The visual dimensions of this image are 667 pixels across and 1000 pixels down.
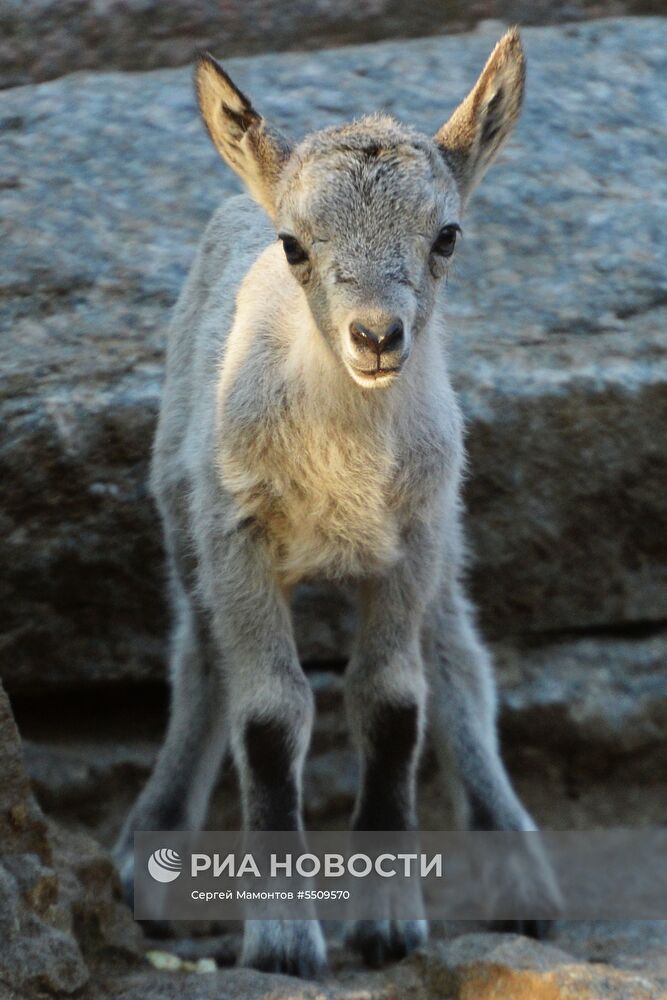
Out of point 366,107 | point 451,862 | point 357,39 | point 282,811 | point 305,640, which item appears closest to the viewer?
point 282,811

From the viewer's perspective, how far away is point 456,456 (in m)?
6.88

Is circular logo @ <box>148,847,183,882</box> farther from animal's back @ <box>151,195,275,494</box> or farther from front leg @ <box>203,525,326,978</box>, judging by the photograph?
animal's back @ <box>151,195,275,494</box>

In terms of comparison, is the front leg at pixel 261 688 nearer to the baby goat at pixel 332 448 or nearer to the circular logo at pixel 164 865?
the baby goat at pixel 332 448

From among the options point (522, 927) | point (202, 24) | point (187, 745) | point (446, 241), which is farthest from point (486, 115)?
point (202, 24)

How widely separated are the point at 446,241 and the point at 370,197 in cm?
40

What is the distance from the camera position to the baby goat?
6.28 m

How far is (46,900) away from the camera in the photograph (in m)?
5.95

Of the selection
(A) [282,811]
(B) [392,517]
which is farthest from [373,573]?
(A) [282,811]

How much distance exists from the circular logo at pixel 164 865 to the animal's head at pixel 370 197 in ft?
8.43

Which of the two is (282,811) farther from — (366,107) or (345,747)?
(366,107)

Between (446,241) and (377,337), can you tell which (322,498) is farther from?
(446,241)

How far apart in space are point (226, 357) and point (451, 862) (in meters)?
2.80

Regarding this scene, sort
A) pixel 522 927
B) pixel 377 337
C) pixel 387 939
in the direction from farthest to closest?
pixel 522 927
pixel 387 939
pixel 377 337

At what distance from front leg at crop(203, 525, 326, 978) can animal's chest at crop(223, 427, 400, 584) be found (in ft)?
0.45
